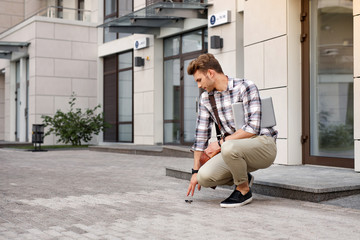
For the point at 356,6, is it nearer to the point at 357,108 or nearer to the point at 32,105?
the point at 357,108

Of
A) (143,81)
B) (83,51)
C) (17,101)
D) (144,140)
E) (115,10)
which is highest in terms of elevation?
(115,10)

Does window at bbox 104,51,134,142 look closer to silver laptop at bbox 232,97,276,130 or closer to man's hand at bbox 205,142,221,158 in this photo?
man's hand at bbox 205,142,221,158

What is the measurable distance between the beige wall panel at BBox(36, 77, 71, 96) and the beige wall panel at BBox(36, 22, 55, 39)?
172cm

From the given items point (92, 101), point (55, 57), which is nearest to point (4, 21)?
point (55, 57)

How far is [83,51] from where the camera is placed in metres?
21.0

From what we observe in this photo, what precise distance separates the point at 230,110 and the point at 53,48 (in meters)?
16.9

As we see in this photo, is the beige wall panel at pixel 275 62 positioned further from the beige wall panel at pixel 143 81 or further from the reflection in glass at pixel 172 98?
the beige wall panel at pixel 143 81

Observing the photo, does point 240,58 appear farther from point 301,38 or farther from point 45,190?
point 45,190

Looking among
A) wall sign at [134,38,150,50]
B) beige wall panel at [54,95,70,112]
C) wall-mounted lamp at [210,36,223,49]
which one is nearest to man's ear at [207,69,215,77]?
wall-mounted lamp at [210,36,223,49]

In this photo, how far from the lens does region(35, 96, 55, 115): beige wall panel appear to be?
20.1 m

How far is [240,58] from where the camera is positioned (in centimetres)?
1236

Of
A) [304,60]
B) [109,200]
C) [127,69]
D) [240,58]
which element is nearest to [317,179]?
[109,200]

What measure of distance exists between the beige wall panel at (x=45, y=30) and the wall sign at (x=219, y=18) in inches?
378

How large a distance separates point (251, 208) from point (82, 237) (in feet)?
A: 6.04
